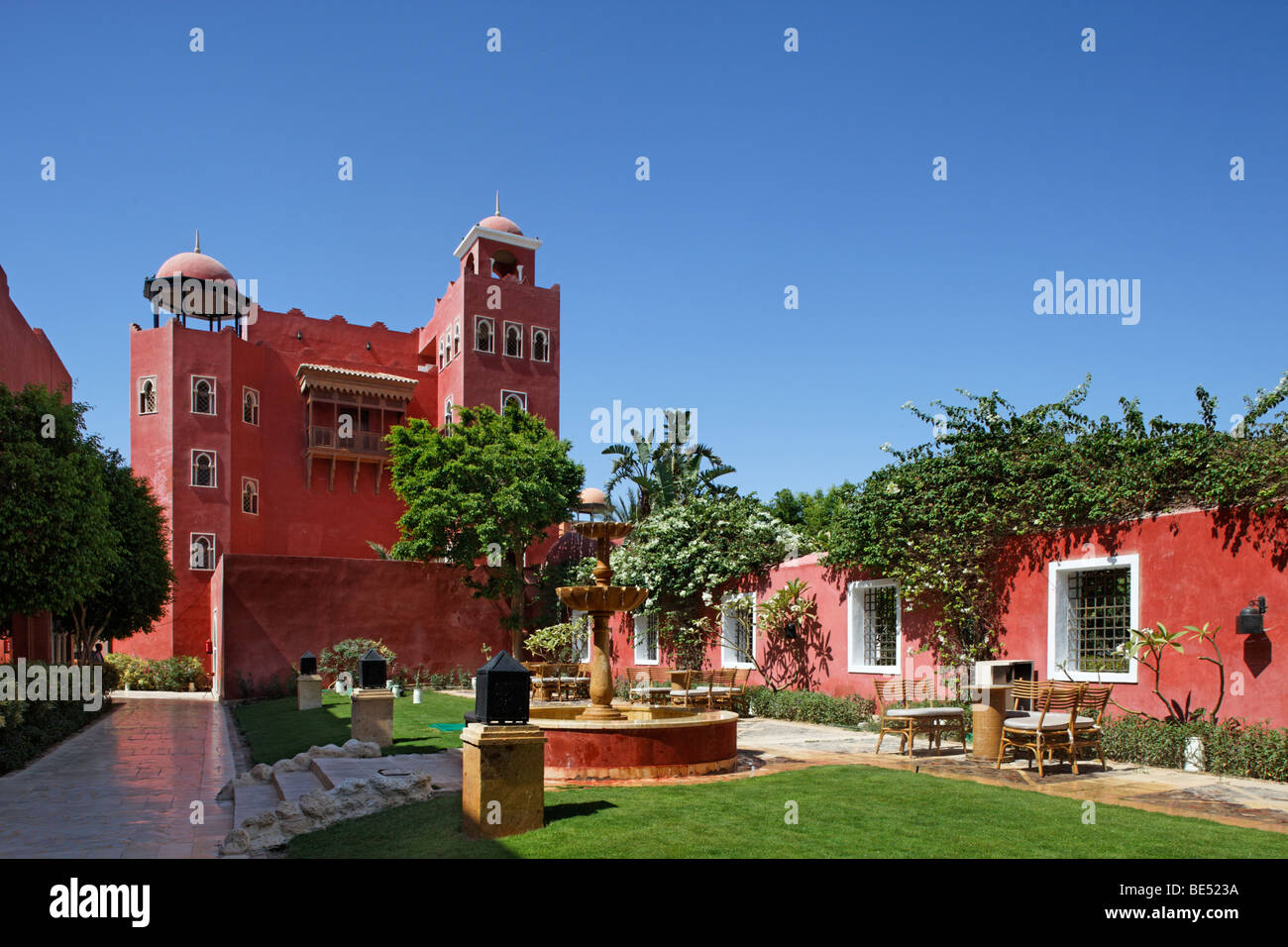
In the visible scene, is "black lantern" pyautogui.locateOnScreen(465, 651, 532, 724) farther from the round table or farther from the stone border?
the round table

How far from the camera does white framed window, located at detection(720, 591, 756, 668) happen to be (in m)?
17.6

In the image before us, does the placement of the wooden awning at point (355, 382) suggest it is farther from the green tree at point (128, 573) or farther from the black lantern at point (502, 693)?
the black lantern at point (502, 693)

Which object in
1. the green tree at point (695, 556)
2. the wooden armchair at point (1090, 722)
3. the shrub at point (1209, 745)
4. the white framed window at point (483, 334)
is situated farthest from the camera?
the white framed window at point (483, 334)

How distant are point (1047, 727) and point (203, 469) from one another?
27.0 metres

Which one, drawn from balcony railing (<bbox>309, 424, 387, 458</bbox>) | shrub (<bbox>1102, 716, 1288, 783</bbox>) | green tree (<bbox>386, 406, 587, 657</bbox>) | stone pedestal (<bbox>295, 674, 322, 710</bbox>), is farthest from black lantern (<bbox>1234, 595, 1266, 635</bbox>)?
balcony railing (<bbox>309, 424, 387, 458</bbox>)

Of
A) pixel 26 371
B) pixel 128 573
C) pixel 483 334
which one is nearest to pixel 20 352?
pixel 26 371

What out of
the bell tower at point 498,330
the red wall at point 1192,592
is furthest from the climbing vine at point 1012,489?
the bell tower at point 498,330

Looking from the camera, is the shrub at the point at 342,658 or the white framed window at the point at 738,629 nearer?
the white framed window at the point at 738,629

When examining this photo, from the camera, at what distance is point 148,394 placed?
29.2m

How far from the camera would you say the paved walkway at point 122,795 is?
7.36 m

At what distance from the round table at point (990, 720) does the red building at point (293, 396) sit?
2316cm

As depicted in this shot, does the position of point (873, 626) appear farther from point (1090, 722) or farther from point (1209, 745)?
point (1209, 745)
